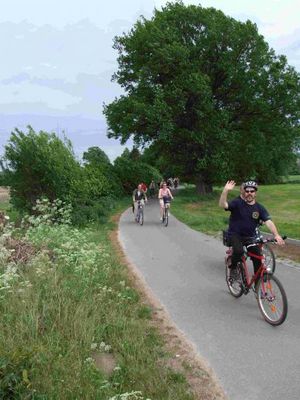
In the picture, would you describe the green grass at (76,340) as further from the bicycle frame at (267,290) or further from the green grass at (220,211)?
the green grass at (220,211)

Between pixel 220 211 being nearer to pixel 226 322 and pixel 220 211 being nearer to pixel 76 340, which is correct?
pixel 226 322

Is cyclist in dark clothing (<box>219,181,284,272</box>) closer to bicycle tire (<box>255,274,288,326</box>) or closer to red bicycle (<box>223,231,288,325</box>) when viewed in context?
red bicycle (<box>223,231,288,325</box>)

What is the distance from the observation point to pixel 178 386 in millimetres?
5062

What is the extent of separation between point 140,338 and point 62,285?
1949 mm

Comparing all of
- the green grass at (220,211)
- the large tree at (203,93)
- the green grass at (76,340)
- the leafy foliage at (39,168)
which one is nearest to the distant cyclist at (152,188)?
the green grass at (220,211)

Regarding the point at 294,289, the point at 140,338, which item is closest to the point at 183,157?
the point at 294,289

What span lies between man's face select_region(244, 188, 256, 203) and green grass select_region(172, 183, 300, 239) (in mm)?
8875

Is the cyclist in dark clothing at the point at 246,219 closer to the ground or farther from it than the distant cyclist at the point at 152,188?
farther from it

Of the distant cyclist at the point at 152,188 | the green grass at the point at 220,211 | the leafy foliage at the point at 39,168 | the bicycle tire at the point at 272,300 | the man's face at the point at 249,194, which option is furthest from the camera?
the distant cyclist at the point at 152,188

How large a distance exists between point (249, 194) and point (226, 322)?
213 cm

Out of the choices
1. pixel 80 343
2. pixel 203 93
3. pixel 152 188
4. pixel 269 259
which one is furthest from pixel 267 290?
pixel 152 188

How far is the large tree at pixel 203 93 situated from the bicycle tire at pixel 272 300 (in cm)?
2836

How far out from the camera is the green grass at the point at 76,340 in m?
4.80

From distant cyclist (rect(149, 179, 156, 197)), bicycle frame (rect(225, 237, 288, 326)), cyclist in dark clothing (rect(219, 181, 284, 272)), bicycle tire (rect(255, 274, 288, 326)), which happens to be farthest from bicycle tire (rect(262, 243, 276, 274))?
distant cyclist (rect(149, 179, 156, 197))
